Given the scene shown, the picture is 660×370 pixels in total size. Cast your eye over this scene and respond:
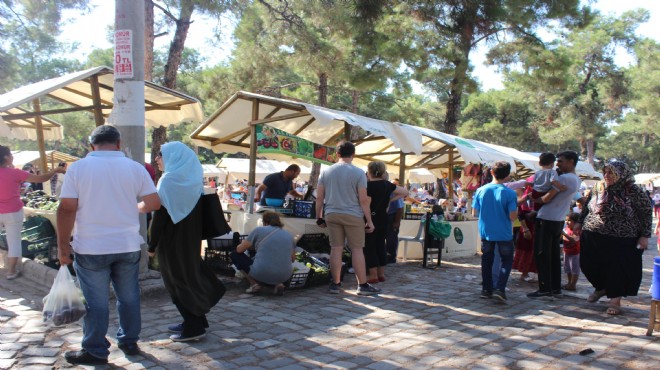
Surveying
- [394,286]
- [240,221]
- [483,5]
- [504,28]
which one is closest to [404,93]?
[504,28]

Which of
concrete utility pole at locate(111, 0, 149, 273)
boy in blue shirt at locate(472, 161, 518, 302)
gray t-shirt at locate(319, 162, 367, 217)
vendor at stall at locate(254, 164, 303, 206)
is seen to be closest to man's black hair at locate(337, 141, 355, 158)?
gray t-shirt at locate(319, 162, 367, 217)

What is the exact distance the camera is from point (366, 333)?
15.3 feet

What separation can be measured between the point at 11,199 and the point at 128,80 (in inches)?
82.4

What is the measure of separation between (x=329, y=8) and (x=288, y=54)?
3.56m

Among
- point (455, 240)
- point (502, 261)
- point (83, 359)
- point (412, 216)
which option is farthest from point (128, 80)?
point (455, 240)

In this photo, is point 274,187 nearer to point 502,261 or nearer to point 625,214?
point 502,261

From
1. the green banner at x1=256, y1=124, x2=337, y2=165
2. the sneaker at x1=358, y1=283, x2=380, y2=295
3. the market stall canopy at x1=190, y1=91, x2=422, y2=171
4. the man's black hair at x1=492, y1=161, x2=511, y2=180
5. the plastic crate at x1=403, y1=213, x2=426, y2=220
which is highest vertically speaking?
the market stall canopy at x1=190, y1=91, x2=422, y2=171

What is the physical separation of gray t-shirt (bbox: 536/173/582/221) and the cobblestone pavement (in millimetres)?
998

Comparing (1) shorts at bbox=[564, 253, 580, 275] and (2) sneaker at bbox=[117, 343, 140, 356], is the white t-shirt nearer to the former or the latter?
(2) sneaker at bbox=[117, 343, 140, 356]

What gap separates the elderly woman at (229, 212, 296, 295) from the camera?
579 cm

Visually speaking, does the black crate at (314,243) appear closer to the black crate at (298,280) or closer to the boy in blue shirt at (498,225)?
the black crate at (298,280)

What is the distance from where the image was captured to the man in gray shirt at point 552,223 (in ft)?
20.2

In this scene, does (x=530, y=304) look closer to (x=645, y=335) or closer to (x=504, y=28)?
(x=645, y=335)

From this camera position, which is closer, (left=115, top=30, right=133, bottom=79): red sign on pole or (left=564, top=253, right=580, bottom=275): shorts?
(left=115, top=30, right=133, bottom=79): red sign on pole
